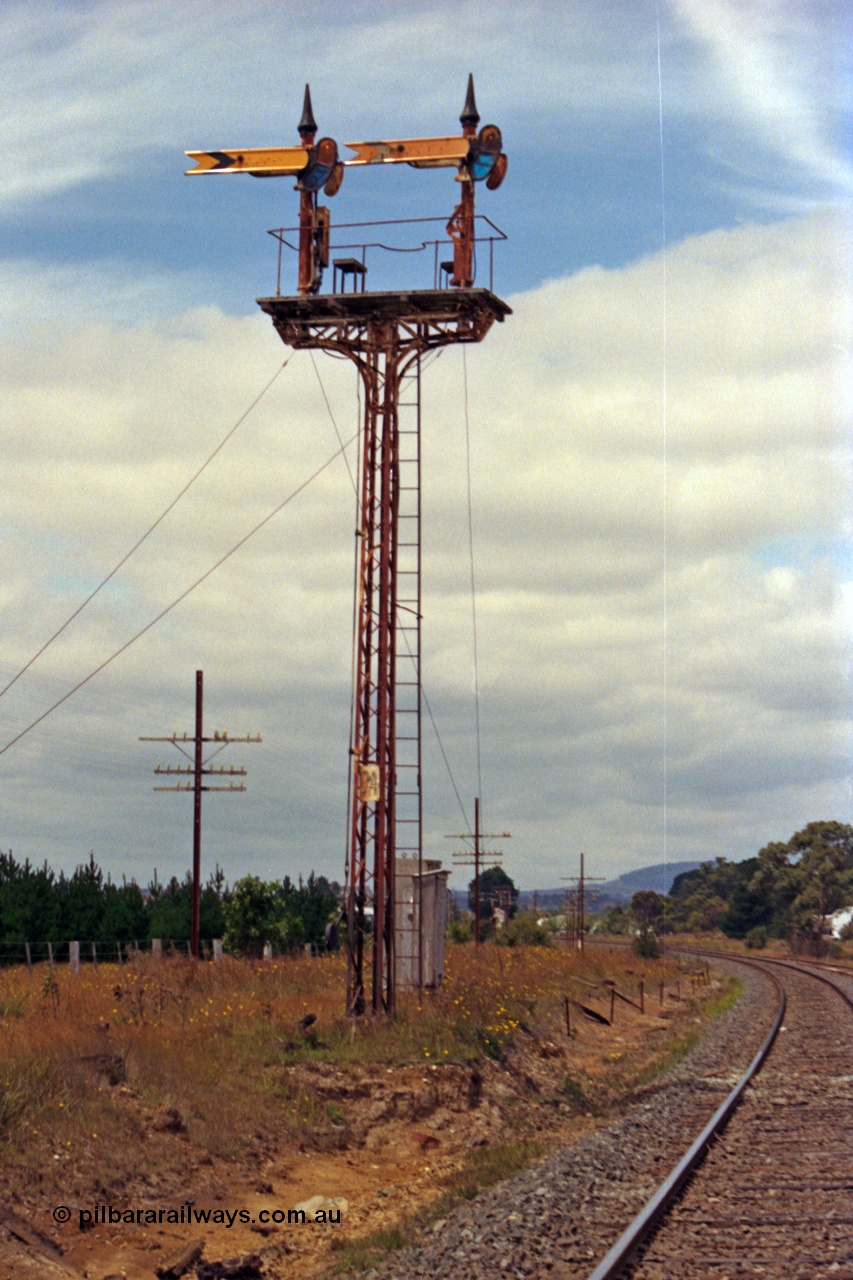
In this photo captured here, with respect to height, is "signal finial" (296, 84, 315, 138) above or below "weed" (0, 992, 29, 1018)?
above

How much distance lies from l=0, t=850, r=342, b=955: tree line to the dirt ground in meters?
33.9

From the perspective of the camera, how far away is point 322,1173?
13648 millimetres

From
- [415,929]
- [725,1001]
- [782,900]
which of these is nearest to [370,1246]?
[415,929]

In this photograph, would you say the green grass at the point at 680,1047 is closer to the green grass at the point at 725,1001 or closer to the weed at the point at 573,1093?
the green grass at the point at 725,1001

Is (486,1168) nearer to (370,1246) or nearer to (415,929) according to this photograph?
(370,1246)

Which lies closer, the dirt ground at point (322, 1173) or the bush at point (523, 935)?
the dirt ground at point (322, 1173)

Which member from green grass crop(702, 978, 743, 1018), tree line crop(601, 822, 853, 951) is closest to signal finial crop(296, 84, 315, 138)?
green grass crop(702, 978, 743, 1018)

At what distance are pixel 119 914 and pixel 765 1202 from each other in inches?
2066

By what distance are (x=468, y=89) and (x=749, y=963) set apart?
4324 cm

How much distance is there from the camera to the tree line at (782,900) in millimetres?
88688

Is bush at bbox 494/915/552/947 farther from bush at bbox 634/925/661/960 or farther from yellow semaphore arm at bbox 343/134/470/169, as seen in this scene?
yellow semaphore arm at bbox 343/134/470/169

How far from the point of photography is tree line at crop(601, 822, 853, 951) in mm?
88688

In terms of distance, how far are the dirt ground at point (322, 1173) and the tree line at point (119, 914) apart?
1336 inches

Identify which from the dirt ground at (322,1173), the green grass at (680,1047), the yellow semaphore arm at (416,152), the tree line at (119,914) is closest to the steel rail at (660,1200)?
the dirt ground at (322,1173)
